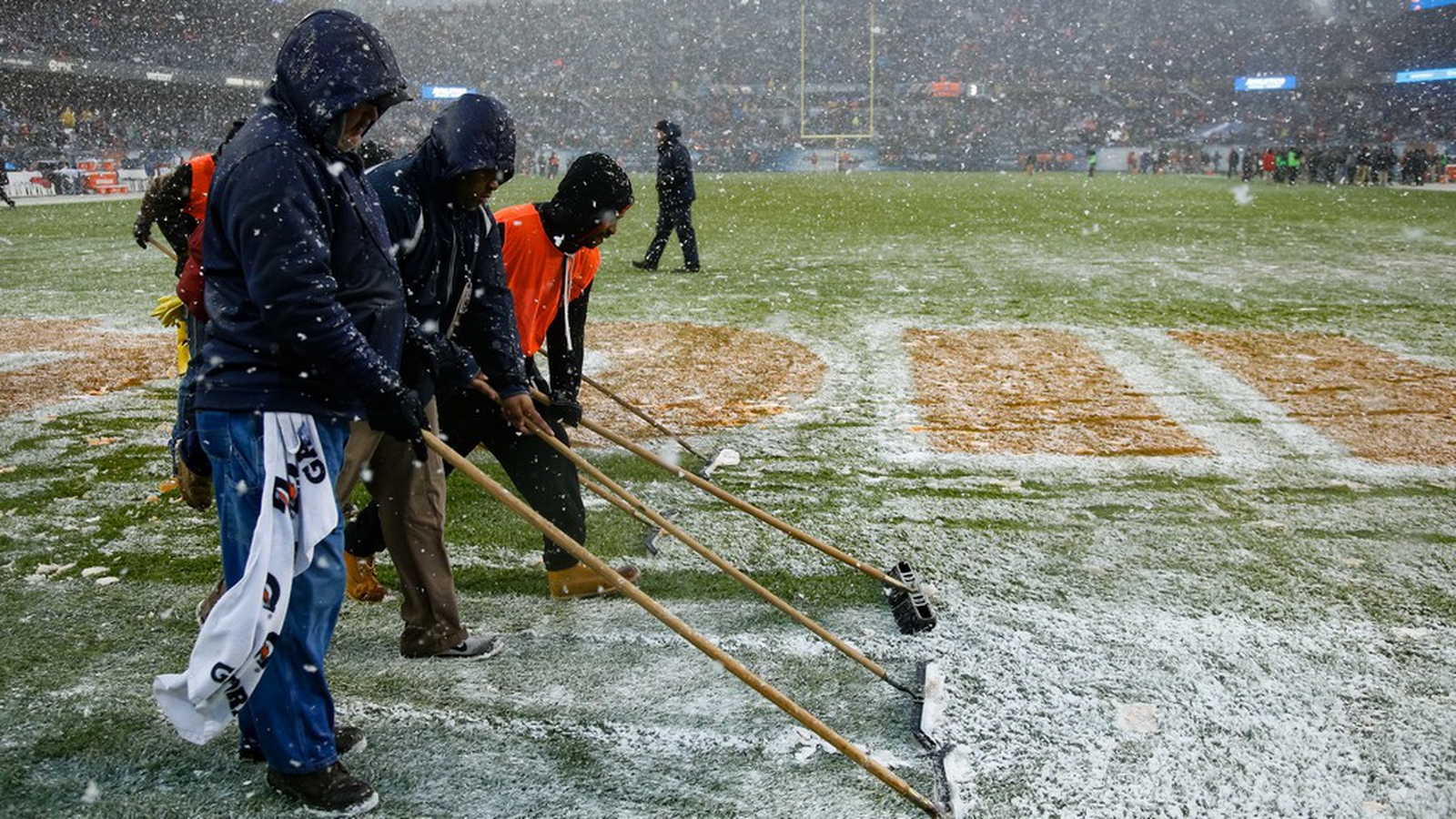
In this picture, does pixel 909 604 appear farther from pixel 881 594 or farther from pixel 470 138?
pixel 470 138

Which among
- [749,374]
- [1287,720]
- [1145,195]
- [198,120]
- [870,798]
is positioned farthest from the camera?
[198,120]

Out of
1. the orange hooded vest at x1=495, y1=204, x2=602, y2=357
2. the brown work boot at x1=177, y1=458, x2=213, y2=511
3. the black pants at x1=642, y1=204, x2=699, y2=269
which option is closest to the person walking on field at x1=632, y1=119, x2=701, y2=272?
the black pants at x1=642, y1=204, x2=699, y2=269

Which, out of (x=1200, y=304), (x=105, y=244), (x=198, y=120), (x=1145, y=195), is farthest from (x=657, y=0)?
(x=1200, y=304)

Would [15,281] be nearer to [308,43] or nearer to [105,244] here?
[105,244]

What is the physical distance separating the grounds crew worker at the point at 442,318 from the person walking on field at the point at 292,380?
1.63 ft

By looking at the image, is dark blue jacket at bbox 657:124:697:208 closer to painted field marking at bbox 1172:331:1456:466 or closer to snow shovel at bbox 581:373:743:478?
painted field marking at bbox 1172:331:1456:466

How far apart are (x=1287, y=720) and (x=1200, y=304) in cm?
794

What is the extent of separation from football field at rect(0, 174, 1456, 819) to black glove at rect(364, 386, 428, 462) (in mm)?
925

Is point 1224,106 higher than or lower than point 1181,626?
higher

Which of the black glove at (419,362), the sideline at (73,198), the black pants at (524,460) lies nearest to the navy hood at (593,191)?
the black pants at (524,460)

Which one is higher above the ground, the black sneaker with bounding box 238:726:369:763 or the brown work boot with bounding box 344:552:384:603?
the brown work boot with bounding box 344:552:384:603

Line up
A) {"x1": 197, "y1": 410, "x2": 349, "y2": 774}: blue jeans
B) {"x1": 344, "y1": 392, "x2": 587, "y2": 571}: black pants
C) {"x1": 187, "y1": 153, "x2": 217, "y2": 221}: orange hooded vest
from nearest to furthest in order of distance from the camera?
{"x1": 197, "y1": 410, "x2": 349, "y2": 774}: blue jeans
{"x1": 344, "y1": 392, "x2": 587, "y2": 571}: black pants
{"x1": 187, "y1": 153, "x2": 217, "y2": 221}: orange hooded vest

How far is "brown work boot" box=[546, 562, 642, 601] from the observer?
12.8ft

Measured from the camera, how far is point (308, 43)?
242cm
